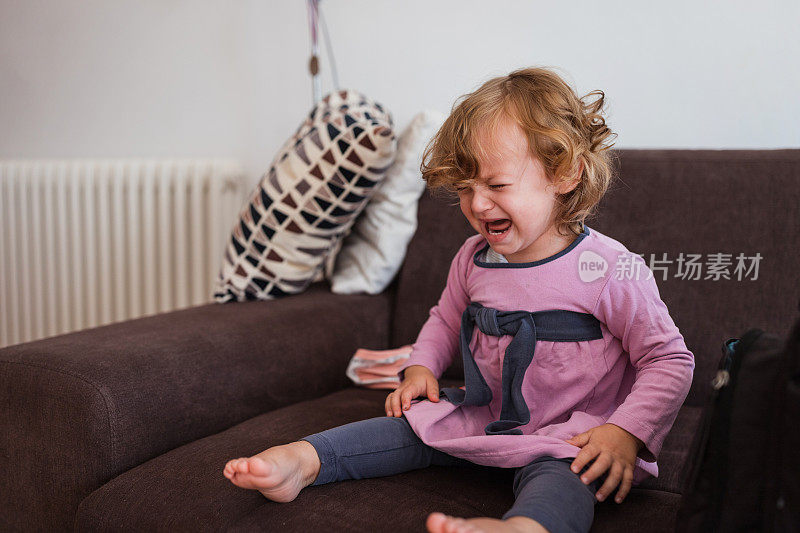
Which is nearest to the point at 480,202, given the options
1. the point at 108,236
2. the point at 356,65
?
the point at 356,65

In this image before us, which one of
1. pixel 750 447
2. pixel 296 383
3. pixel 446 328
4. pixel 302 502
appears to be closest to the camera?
pixel 750 447

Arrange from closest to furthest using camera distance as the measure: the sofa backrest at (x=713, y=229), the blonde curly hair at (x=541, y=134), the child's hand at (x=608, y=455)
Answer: the child's hand at (x=608, y=455) → the blonde curly hair at (x=541, y=134) → the sofa backrest at (x=713, y=229)

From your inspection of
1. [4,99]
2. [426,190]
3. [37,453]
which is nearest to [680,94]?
[426,190]

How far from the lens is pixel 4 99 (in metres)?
2.69

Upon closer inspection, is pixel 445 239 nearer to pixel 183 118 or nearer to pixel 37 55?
pixel 183 118

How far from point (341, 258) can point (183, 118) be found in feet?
3.31

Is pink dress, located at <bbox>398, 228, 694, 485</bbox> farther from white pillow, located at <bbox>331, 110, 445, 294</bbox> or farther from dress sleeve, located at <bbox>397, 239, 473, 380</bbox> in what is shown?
white pillow, located at <bbox>331, 110, 445, 294</bbox>

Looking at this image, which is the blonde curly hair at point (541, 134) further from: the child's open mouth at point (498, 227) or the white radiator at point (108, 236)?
the white radiator at point (108, 236)

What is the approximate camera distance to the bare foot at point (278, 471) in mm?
869

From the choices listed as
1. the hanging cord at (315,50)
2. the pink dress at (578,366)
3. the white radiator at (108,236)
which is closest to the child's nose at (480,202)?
the pink dress at (578,366)

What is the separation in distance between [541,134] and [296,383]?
0.69m

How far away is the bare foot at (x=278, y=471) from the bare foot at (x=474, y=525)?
0.77 feet

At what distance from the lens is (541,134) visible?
38.6 inches

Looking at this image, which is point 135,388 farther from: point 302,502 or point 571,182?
point 571,182
